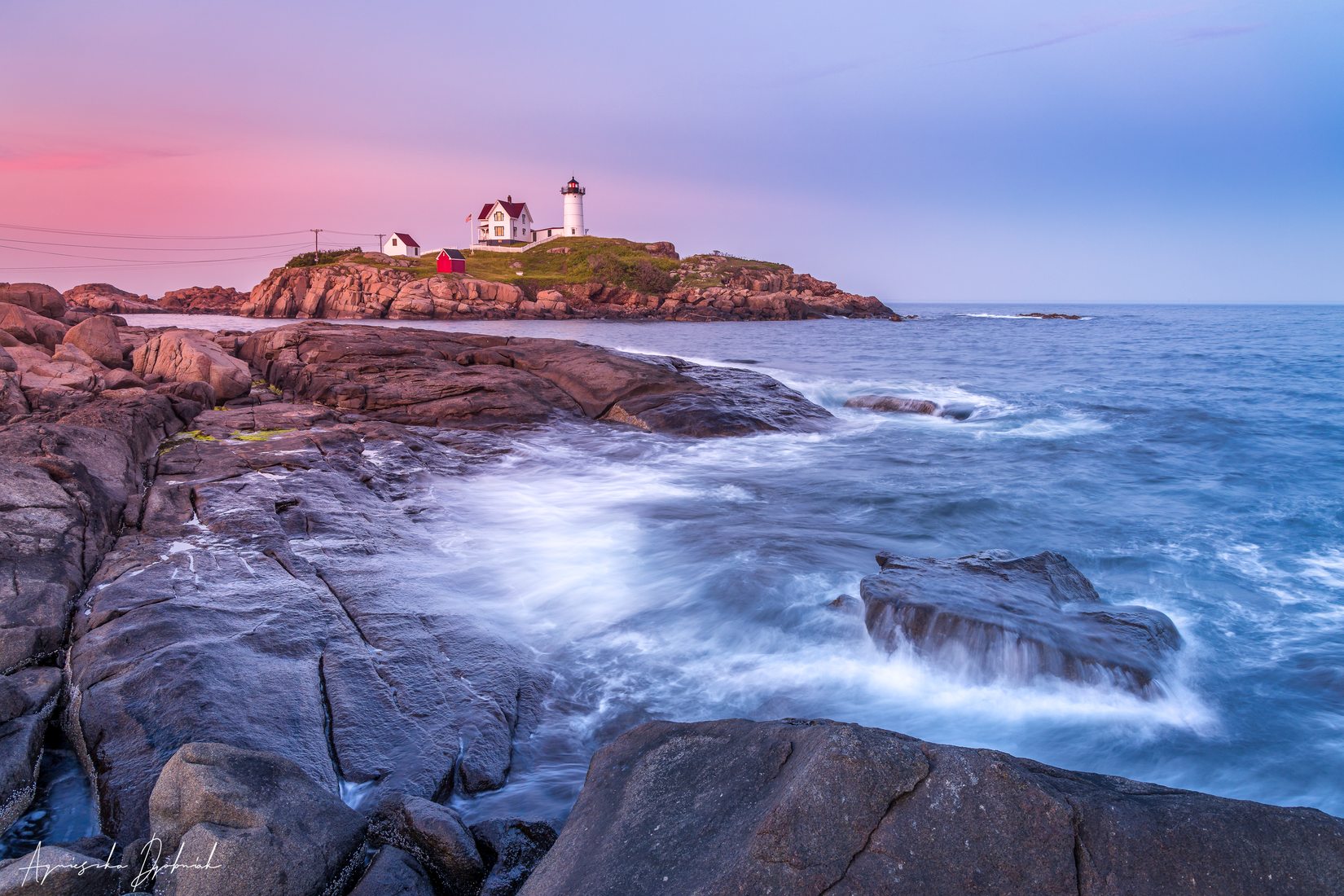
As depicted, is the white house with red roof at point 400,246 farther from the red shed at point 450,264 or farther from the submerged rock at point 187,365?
the submerged rock at point 187,365

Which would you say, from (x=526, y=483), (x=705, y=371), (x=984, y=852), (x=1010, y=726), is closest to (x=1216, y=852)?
(x=984, y=852)

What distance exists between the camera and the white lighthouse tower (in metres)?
118

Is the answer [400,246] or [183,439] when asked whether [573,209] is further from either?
[183,439]

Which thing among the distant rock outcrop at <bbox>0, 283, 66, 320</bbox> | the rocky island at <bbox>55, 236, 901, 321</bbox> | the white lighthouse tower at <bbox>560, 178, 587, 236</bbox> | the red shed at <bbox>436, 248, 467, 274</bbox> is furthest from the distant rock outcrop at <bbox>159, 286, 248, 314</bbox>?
the distant rock outcrop at <bbox>0, 283, 66, 320</bbox>

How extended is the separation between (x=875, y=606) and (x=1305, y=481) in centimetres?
1430

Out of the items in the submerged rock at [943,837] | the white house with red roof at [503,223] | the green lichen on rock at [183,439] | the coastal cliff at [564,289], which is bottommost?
the green lichen on rock at [183,439]

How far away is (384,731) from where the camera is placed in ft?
18.8

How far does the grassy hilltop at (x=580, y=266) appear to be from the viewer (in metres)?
90.6

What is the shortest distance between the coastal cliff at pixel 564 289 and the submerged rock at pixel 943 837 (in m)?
72.4

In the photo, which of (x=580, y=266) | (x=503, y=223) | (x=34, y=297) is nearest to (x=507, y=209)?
(x=503, y=223)

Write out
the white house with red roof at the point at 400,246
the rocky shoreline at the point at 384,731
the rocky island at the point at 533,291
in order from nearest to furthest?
1. the rocky shoreline at the point at 384,731
2. the rocky island at the point at 533,291
3. the white house with red roof at the point at 400,246
